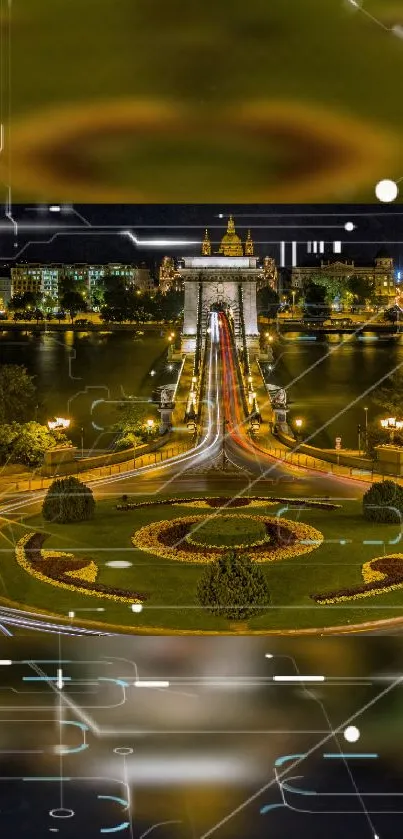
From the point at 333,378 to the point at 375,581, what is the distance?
6179 cm

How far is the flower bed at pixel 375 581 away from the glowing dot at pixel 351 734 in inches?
261

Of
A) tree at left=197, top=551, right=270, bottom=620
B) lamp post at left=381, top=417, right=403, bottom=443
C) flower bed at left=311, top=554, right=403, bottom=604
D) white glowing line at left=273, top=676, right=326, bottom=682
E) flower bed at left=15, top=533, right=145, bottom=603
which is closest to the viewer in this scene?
white glowing line at left=273, top=676, right=326, bottom=682

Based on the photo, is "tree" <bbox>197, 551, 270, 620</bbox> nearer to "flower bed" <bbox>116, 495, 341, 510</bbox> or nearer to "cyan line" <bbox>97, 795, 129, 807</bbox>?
"cyan line" <bbox>97, 795, 129, 807</bbox>

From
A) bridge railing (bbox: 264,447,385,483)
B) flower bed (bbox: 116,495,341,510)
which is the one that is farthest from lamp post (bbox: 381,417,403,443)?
flower bed (bbox: 116,495,341,510)

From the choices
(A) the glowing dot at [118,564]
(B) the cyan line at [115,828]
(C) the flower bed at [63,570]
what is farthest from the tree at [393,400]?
(B) the cyan line at [115,828]

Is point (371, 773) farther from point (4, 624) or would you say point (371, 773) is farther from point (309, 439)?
point (309, 439)

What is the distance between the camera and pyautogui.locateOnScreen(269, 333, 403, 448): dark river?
192 ft

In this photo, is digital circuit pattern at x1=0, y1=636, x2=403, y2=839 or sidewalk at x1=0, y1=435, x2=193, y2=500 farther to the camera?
sidewalk at x1=0, y1=435, x2=193, y2=500

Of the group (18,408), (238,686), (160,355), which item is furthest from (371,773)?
(160,355)

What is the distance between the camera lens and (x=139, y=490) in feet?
114

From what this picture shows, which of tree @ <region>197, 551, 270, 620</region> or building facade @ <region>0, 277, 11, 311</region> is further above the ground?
building facade @ <region>0, 277, 11, 311</region>

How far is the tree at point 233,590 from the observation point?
64.2 ft

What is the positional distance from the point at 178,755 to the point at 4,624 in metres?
6.60

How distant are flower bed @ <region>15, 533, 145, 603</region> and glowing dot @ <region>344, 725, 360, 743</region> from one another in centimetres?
738
